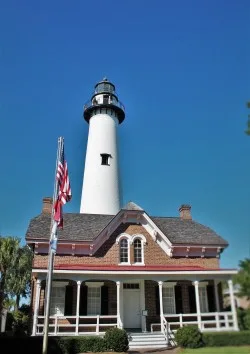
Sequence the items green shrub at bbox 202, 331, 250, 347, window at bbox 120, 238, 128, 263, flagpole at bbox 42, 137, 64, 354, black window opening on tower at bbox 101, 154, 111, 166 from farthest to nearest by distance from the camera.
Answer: black window opening on tower at bbox 101, 154, 111, 166 → window at bbox 120, 238, 128, 263 → flagpole at bbox 42, 137, 64, 354 → green shrub at bbox 202, 331, 250, 347

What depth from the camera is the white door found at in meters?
16.8

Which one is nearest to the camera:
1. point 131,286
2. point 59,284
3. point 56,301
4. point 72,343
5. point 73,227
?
point 72,343

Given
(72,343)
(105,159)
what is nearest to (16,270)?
(105,159)

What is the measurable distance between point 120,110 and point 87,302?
1635cm

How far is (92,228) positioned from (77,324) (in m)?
5.85

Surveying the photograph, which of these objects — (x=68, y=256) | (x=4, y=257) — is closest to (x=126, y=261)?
(x=68, y=256)

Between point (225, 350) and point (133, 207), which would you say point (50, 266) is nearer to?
point (225, 350)

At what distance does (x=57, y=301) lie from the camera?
16625 mm

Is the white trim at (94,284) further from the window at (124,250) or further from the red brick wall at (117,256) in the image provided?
the window at (124,250)

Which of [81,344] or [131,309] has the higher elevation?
[131,309]

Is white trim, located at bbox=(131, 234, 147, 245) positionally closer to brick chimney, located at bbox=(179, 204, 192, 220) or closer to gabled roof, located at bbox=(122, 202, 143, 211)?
gabled roof, located at bbox=(122, 202, 143, 211)

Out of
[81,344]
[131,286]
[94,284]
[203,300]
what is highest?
[94,284]

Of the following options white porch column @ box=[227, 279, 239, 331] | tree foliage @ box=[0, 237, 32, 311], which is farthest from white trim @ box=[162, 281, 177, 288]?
tree foliage @ box=[0, 237, 32, 311]

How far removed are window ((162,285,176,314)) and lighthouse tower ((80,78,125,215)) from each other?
24.5 ft
